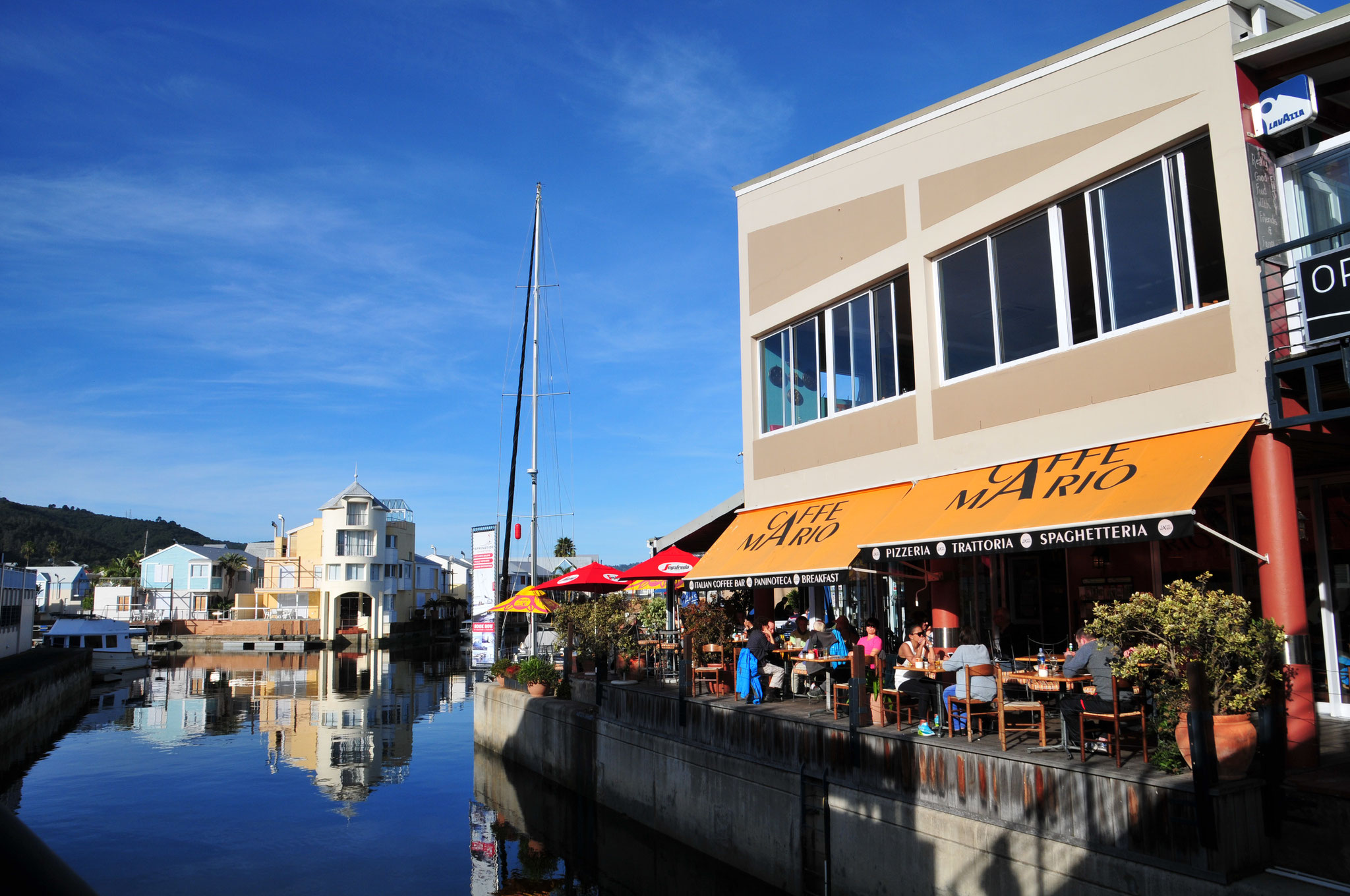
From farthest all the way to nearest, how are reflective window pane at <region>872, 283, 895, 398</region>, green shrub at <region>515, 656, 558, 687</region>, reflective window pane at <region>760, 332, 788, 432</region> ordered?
1. green shrub at <region>515, 656, 558, 687</region>
2. reflective window pane at <region>760, 332, 788, 432</region>
3. reflective window pane at <region>872, 283, 895, 398</region>

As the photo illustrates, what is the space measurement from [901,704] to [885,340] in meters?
6.15

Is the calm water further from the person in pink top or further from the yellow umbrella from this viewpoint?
the yellow umbrella

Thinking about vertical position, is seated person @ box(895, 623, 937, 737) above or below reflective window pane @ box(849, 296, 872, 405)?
below

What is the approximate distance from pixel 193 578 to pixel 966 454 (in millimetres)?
91365

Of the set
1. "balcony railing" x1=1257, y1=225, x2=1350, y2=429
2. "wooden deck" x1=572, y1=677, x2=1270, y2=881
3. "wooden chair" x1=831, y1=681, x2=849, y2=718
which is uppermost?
"balcony railing" x1=1257, y1=225, x2=1350, y2=429

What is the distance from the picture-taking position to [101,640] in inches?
2096

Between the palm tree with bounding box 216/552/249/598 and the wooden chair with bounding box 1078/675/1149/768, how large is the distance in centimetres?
9381

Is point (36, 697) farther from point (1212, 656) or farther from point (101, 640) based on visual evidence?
point (1212, 656)

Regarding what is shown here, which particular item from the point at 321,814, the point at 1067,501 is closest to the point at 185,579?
the point at 321,814

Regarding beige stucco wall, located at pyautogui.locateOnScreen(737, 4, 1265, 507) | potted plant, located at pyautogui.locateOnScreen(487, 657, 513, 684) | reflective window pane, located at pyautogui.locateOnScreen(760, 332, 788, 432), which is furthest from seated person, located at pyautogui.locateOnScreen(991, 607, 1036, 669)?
potted plant, located at pyautogui.locateOnScreen(487, 657, 513, 684)

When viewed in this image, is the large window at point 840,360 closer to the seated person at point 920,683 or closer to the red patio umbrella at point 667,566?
the red patio umbrella at point 667,566

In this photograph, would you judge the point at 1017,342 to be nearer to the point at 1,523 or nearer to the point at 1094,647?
the point at 1094,647

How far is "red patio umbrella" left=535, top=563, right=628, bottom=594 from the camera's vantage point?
871 inches

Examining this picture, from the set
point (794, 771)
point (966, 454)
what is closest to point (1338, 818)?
point (794, 771)
